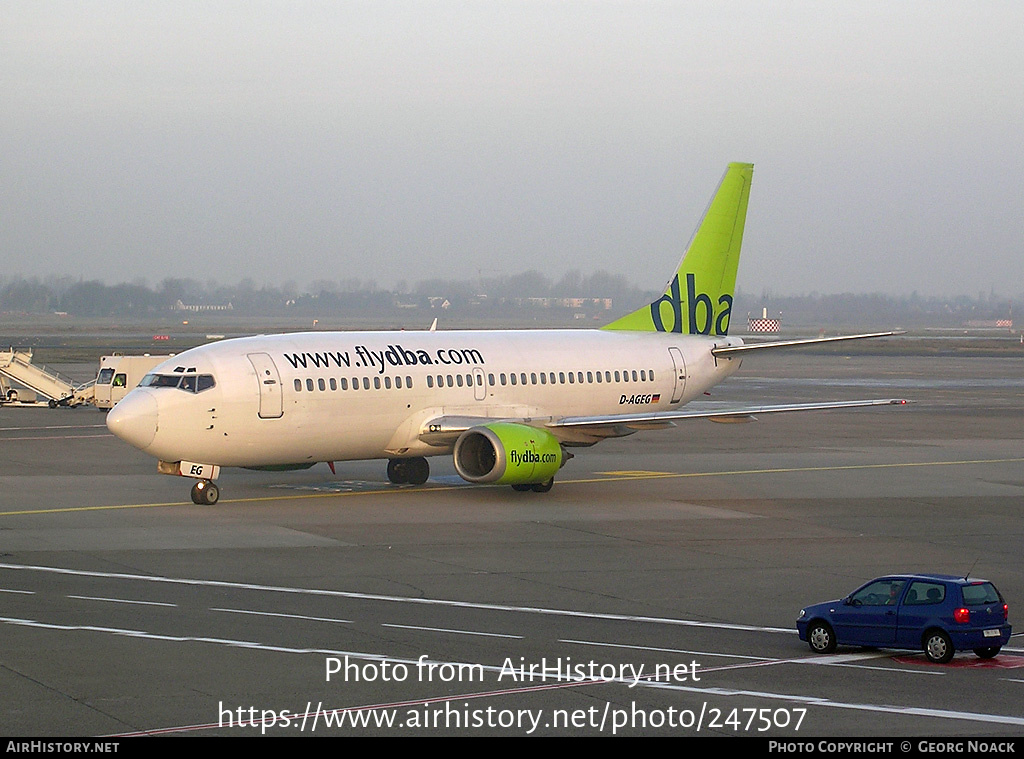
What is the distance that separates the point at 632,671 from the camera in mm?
18625

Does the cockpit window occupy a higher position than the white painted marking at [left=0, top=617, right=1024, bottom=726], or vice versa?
the cockpit window

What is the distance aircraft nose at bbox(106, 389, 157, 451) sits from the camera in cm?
3462

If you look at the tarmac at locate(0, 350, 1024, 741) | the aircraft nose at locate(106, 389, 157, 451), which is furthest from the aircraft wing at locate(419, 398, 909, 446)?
the aircraft nose at locate(106, 389, 157, 451)

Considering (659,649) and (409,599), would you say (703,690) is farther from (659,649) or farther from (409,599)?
(409,599)

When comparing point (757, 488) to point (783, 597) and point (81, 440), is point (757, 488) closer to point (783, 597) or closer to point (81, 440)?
point (783, 597)

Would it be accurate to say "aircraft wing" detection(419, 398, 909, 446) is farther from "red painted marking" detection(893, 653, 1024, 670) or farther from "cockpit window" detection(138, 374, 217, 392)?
"red painted marking" detection(893, 653, 1024, 670)

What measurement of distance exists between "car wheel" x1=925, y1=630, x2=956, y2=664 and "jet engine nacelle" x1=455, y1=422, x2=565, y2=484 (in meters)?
18.0

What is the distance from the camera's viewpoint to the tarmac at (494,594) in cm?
1662

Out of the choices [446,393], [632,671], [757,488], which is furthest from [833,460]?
[632,671]

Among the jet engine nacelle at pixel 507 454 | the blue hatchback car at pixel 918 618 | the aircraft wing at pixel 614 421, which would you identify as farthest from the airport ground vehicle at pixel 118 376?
the blue hatchback car at pixel 918 618

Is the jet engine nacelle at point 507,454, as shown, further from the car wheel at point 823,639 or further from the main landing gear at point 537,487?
the car wheel at point 823,639

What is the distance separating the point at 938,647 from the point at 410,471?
23.4 m

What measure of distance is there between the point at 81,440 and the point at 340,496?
20232 mm

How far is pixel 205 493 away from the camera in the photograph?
118ft
